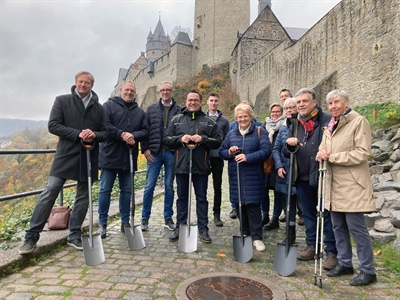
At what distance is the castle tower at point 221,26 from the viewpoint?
44312 mm

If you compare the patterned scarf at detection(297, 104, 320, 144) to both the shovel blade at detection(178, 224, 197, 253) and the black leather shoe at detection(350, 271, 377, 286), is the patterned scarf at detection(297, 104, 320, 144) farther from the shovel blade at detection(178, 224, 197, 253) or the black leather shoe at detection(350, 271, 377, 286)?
the shovel blade at detection(178, 224, 197, 253)

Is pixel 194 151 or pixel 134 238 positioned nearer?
pixel 134 238

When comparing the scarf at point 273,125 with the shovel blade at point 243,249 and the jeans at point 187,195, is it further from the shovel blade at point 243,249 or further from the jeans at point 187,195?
the shovel blade at point 243,249

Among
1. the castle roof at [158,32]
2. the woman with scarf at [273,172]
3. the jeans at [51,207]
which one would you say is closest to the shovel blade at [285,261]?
the woman with scarf at [273,172]

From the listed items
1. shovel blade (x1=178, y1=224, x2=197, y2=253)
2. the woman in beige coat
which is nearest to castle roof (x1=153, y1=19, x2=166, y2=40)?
shovel blade (x1=178, y1=224, x2=197, y2=253)

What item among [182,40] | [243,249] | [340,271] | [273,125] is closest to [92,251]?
[243,249]

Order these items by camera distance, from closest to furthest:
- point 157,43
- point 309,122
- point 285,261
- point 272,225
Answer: point 285,261 → point 309,122 → point 272,225 → point 157,43

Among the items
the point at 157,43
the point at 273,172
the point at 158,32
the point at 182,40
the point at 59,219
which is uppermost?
the point at 158,32

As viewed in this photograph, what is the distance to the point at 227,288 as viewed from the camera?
3.05 metres

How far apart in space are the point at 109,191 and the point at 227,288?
221cm

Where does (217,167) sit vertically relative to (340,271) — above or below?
above

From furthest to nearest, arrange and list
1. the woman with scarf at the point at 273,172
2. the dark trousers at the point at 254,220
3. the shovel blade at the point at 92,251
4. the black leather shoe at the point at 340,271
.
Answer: the woman with scarf at the point at 273,172 → the dark trousers at the point at 254,220 → the shovel blade at the point at 92,251 → the black leather shoe at the point at 340,271

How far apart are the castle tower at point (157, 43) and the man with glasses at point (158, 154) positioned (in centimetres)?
7280

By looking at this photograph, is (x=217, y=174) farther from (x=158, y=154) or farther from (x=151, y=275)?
(x=151, y=275)
